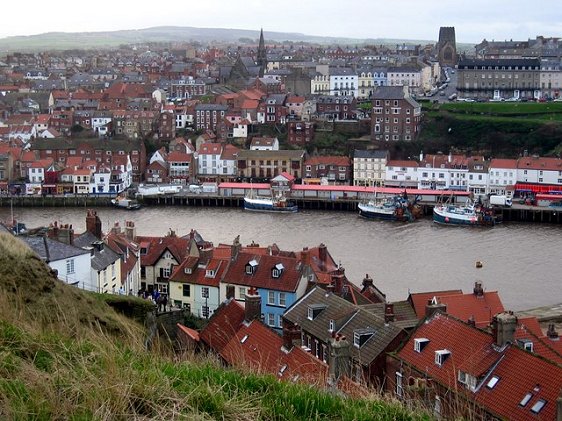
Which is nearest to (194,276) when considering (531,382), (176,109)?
(531,382)

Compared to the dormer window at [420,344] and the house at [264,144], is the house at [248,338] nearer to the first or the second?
the dormer window at [420,344]

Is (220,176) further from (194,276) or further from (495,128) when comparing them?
(194,276)

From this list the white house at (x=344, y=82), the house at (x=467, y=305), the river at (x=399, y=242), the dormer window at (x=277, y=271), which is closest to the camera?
the house at (x=467, y=305)

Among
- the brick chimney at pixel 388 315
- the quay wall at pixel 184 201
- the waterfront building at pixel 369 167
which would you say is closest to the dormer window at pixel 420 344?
the brick chimney at pixel 388 315

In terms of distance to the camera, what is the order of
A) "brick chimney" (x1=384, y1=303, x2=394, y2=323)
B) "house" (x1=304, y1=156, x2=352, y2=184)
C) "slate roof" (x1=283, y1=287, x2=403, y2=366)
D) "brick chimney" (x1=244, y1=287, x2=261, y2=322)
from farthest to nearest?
"house" (x1=304, y1=156, x2=352, y2=184) < "brick chimney" (x1=244, y1=287, x2=261, y2=322) < "brick chimney" (x1=384, y1=303, x2=394, y2=323) < "slate roof" (x1=283, y1=287, x2=403, y2=366)

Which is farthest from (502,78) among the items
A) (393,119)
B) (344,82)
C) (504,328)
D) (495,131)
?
(504,328)

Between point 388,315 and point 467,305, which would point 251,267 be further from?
point 388,315

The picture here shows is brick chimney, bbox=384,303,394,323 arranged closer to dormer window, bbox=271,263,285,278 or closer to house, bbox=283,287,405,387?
house, bbox=283,287,405,387

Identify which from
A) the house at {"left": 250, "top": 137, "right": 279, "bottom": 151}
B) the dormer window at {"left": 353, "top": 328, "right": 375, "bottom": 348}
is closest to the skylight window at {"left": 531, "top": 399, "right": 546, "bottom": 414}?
the dormer window at {"left": 353, "top": 328, "right": 375, "bottom": 348}
